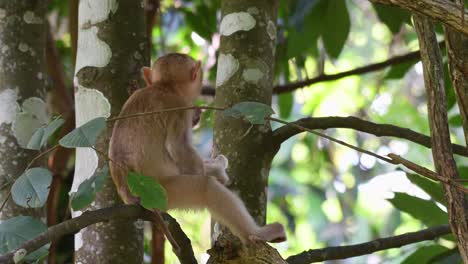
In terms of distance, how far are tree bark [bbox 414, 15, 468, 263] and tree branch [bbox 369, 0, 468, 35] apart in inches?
8.9

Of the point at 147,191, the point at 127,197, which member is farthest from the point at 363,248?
the point at 147,191

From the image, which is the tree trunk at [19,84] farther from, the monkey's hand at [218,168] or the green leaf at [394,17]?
the green leaf at [394,17]

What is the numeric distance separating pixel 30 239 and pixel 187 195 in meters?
0.79

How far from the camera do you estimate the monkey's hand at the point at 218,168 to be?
2.80 meters

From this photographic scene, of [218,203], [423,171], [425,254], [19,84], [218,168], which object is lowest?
[425,254]

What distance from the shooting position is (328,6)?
12.4ft

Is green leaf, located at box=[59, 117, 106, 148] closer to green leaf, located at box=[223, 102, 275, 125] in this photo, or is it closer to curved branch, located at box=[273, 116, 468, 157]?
green leaf, located at box=[223, 102, 275, 125]

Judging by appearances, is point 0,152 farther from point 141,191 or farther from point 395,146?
point 395,146

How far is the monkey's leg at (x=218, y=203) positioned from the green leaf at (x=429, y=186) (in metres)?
0.61

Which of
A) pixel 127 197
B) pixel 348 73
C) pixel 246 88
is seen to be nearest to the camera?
pixel 127 197

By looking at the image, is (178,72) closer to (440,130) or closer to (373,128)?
(373,128)

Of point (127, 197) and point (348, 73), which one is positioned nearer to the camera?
point (127, 197)

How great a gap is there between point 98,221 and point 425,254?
145 centimetres

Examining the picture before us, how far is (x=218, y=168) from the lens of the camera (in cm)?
281
